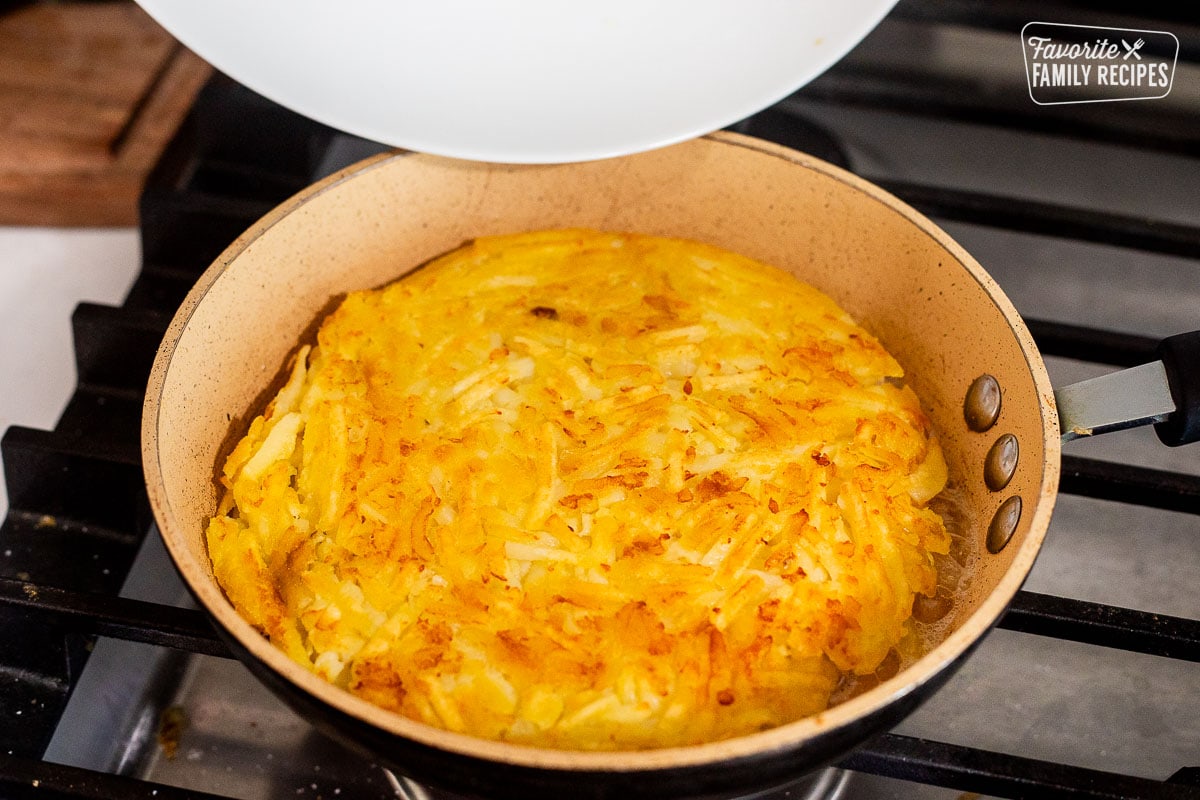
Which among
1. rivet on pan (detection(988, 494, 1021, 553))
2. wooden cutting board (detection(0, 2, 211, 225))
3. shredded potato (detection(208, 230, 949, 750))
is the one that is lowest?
rivet on pan (detection(988, 494, 1021, 553))

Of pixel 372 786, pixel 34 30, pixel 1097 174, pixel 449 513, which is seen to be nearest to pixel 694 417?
pixel 449 513

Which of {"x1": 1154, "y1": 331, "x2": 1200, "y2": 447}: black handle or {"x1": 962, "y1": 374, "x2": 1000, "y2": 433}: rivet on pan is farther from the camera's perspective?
{"x1": 962, "y1": 374, "x2": 1000, "y2": 433}: rivet on pan

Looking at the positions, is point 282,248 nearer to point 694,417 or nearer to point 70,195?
point 694,417

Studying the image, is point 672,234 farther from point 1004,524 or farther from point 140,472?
point 140,472

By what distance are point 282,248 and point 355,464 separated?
0.34 meters

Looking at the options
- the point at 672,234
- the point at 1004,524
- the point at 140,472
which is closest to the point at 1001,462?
the point at 1004,524

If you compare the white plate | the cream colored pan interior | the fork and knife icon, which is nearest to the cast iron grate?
the fork and knife icon

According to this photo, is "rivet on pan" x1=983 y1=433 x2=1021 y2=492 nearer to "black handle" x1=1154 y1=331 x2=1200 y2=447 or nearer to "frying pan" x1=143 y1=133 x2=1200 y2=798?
"frying pan" x1=143 y1=133 x2=1200 y2=798

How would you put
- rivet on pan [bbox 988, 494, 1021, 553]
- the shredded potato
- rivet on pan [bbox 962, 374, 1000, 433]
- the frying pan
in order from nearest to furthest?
the frying pan
the shredded potato
rivet on pan [bbox 988, 494, 1021, 553]
rivet on pan [bbox 962, 374, 1000, 433]

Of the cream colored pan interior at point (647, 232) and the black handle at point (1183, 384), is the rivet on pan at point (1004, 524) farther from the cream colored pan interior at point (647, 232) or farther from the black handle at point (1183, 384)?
the black handle at point (1183, 384)

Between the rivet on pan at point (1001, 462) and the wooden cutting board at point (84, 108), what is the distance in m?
1.49

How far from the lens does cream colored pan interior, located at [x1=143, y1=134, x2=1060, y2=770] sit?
128cm

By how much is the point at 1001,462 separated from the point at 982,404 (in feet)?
0.32

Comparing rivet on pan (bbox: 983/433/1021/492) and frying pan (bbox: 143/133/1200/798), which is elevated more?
frying pan (bbox: 143/133/1200/798)
